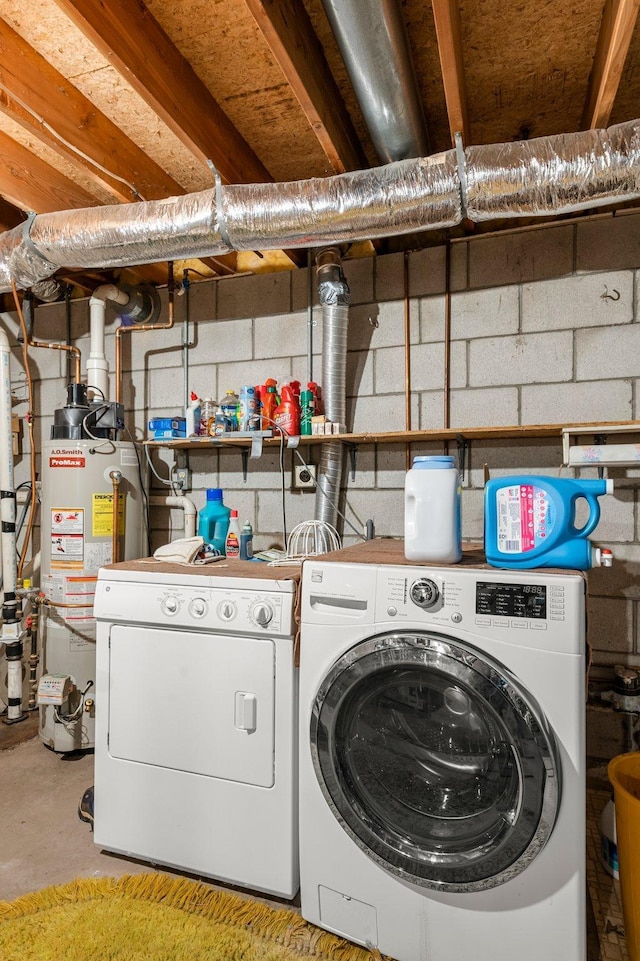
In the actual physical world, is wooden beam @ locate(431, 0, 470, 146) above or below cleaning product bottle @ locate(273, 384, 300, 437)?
above

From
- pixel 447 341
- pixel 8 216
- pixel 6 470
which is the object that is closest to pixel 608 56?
pixel 447 341

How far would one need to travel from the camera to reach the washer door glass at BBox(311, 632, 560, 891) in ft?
3.98

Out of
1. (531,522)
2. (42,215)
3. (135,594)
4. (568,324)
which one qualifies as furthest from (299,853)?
(42,215)

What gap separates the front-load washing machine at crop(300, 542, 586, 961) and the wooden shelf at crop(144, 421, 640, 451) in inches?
27.9

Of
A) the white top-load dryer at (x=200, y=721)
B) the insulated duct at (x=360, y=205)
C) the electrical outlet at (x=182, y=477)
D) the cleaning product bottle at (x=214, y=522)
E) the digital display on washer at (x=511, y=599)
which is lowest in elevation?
the white top-load dryer at (x=200, y=721)

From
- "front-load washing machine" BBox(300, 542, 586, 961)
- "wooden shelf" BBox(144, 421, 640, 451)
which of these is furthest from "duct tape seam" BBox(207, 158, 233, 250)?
"front-load washing machine" BBox(300, 542, 586, 961)

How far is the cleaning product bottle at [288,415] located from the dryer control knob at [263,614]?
0.91 meters

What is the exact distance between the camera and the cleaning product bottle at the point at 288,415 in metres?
2.27

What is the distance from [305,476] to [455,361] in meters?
0.83

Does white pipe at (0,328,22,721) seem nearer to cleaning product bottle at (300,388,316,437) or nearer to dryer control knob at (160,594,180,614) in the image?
dryer control knob at (160,594,180,614)

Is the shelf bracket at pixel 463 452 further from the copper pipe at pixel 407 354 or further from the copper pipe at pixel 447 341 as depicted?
the copper pipe at pixel 407 354

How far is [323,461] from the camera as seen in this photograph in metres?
2.32

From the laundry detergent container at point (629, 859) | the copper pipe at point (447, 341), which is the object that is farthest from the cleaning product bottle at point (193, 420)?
the laundry detergent container at point (629, 859)

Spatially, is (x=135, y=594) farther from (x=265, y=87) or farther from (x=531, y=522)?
(x=265, y=87)
